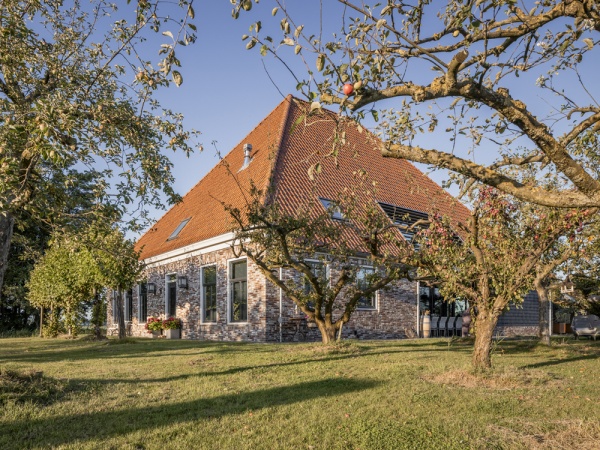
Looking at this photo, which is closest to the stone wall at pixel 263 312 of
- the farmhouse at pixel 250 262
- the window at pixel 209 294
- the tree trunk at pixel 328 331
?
the farmhouse at pixel 250 262

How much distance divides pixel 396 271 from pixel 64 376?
703cm

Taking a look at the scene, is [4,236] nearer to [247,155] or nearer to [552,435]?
[552,435]

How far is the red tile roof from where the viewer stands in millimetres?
18203

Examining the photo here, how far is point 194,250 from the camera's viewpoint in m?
20.0

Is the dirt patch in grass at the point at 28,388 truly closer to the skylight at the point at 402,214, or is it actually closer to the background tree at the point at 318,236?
the background tree at the point at 318,236

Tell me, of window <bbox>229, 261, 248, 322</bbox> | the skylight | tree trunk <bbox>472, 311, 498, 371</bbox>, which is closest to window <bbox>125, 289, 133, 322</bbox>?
window <bbox>229, 261, 248, 322</bbox>

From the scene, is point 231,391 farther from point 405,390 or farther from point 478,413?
point 478,413

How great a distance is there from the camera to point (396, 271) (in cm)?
1159

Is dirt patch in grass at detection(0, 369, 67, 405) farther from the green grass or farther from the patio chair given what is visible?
the patio chair

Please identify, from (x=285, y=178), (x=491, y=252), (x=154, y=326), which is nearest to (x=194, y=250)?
(x=154, y=326)

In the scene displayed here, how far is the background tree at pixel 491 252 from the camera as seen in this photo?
27.6 ft

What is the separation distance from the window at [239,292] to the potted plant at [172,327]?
3.80 metres

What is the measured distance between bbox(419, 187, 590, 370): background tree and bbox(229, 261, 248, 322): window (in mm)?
9279

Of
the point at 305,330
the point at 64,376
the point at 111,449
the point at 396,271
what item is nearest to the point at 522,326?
the point at 305,330
